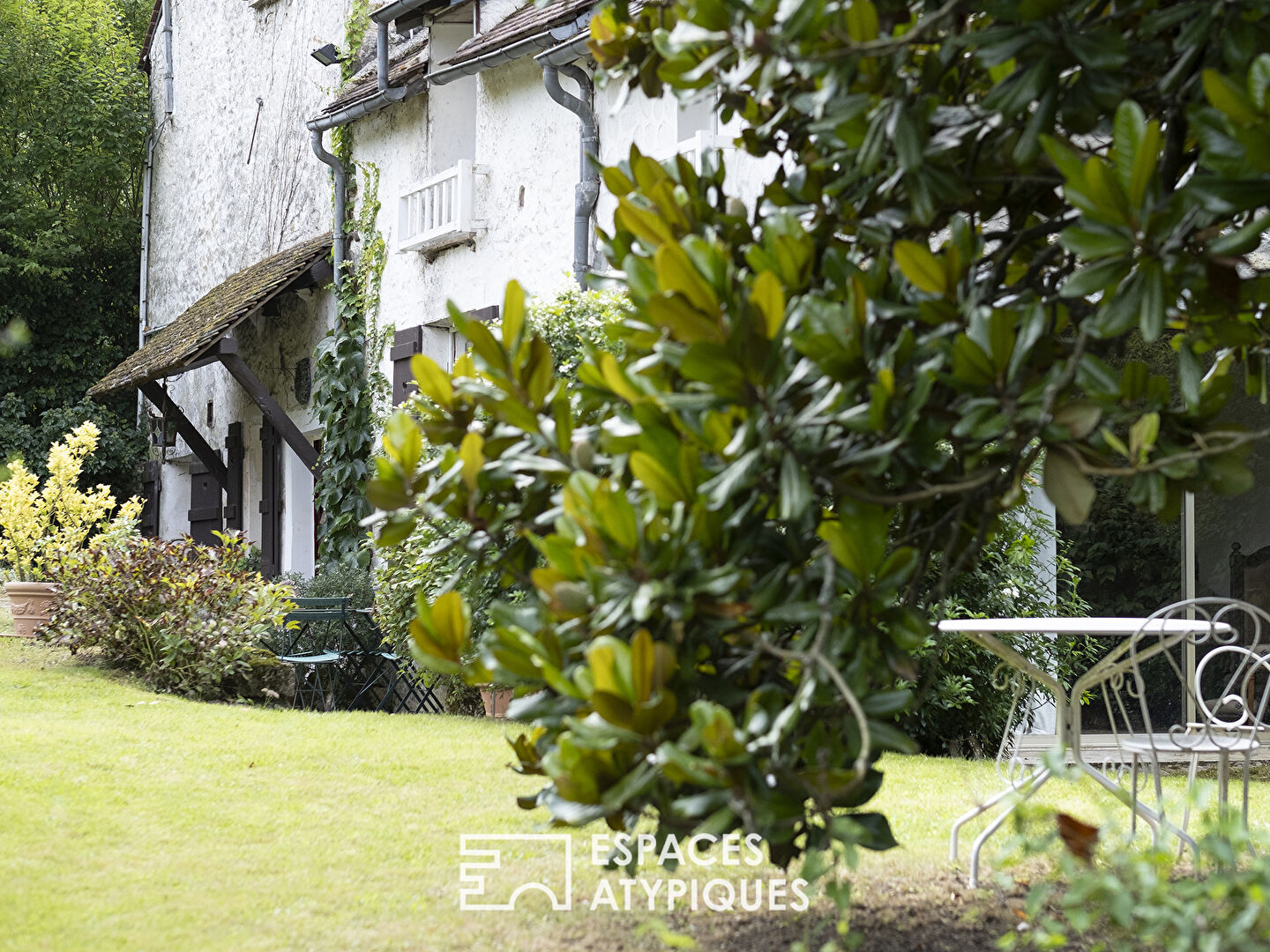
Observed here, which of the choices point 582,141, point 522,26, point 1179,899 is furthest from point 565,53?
point 1179,899

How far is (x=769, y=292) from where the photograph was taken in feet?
5.76

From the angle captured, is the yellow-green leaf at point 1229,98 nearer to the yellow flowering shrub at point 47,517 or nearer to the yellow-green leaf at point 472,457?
the yellow-green leaf at point 472,457

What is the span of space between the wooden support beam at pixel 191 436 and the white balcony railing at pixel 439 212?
4.90 m

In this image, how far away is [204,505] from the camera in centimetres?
1532

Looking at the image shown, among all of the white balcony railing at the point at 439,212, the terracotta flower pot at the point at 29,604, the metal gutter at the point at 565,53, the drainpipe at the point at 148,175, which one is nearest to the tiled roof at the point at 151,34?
the drainpipe at the point at 148,175

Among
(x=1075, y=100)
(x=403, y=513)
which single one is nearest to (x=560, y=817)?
(x=403, y=513)

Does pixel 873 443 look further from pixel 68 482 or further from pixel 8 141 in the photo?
pixel 8 141

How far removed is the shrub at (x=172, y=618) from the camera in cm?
822

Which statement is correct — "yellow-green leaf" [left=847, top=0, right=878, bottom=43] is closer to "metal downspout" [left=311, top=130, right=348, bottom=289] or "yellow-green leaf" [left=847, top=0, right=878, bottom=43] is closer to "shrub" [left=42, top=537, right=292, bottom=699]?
"shrub" [left=42, top=537, right=292, bottom=699]

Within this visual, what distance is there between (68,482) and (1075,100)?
366 inches

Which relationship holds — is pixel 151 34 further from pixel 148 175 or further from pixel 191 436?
pixel 191 436

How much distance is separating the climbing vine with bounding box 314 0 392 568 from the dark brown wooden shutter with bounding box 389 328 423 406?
205 mm

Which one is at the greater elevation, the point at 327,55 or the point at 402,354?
the point at 327,55

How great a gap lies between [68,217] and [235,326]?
751 centimetres
